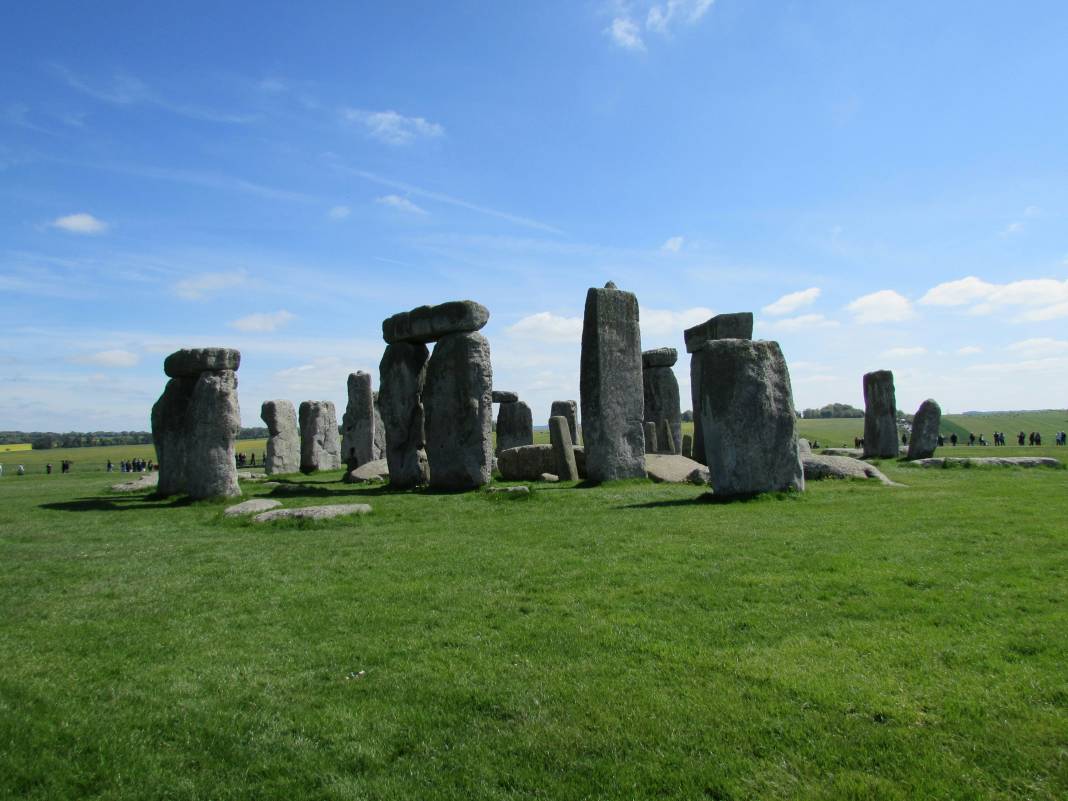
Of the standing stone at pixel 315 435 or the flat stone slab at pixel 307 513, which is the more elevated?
the standing stone at pixel 315 435

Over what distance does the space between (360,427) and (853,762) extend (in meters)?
23.8

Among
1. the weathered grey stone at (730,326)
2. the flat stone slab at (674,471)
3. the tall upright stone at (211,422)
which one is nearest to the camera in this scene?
the tall upright stone at (211,422)

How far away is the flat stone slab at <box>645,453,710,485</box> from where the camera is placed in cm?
1568

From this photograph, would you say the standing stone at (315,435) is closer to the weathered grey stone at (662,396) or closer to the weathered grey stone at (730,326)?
the weathered grey stone at (662,396)

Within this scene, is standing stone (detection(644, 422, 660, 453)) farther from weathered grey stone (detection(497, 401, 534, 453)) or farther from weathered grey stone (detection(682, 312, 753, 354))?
weathered grey stone (detection(497, 401, 534, 453))

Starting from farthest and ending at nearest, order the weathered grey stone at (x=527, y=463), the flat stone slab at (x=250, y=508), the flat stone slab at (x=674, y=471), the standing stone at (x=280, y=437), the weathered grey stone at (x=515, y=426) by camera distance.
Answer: the weathered grey stone at (x=515, y=426) < the standing stone at (x=280, y=437) < the weathered grey stone at (x=527, y=463) < the flat stone slab at (x=674, y=471) < the flat stone slab at (x=250, y=508)

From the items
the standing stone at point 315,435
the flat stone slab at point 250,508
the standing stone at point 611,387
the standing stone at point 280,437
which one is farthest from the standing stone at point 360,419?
the flat stone slab at point 250,508

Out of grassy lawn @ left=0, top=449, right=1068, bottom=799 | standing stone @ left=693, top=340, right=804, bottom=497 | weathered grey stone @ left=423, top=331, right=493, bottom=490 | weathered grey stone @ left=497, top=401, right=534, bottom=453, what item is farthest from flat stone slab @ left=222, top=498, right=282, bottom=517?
weathered grey stone @ left=497, top=401, right=534, bottom=453

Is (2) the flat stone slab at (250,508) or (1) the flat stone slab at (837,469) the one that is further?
(1) the flat stone slab at (837,469)

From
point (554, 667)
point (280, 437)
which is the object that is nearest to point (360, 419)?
point (280, 437)

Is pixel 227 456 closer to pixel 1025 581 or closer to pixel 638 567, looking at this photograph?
pixel 638 567

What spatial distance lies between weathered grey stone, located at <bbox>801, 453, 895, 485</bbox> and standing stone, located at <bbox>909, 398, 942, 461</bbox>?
10.1 m

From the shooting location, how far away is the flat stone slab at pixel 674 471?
51.4 feet

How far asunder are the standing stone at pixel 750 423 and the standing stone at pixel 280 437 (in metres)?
19.5
